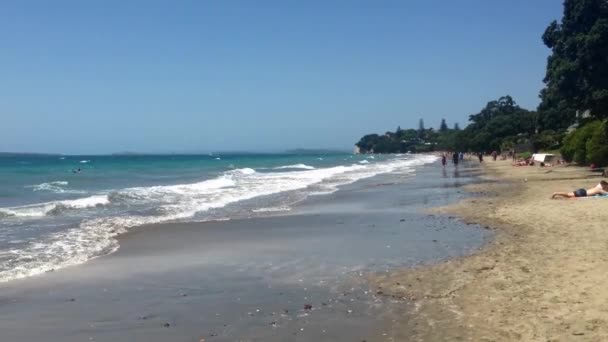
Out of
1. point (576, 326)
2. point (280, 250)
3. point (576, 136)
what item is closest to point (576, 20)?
point (576, 136)

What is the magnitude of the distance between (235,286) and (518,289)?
4.18 metres

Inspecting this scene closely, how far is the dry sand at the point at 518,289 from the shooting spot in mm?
6668

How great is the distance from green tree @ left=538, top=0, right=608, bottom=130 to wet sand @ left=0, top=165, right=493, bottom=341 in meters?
29.5

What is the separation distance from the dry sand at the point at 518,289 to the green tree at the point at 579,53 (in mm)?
29059

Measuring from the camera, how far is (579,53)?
4253 centimetres

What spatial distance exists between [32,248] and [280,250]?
5586mm

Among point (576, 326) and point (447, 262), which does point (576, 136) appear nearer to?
point (447, 262)

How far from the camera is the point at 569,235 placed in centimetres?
1284

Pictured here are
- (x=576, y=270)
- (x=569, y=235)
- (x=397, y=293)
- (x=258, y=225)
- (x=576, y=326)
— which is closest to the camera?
(x=576, y=326)

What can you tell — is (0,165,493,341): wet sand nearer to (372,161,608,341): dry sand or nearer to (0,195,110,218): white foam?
(372,161,608,341): dry sand

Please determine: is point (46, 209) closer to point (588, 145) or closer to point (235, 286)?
point (235, 286)

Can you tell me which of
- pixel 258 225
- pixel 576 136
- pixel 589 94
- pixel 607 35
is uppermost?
pixel 607 35

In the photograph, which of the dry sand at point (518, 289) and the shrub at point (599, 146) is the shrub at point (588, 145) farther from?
the dry sand at point (518, 289)

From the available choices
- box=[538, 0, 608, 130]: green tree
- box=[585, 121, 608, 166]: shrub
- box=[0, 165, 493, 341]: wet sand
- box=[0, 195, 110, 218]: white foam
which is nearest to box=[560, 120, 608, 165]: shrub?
box=[585, 121, 608, 166]: shrub
